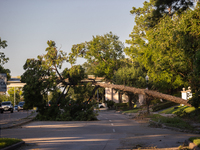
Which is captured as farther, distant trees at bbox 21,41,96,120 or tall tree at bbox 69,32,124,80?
tall tree at bbox 69,32,124,80

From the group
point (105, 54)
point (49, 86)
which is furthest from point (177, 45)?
point (105, 54)

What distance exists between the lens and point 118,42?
66250mm

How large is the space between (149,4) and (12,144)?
1830 inches

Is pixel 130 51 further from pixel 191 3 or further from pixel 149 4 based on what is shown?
pixel 191 3

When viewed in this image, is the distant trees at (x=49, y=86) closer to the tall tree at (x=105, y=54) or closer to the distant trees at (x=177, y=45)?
the distant trees at (x=177, y=45)

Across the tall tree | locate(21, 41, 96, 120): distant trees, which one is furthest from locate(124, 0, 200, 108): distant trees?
the tall tree

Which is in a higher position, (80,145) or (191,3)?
(191,3)

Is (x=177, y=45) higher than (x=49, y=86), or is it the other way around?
(x=177, y=45)

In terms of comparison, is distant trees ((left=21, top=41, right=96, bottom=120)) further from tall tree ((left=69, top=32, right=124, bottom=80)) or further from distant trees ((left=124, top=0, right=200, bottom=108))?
tall tree ((left=69, top=32, right=124, bottom=80))

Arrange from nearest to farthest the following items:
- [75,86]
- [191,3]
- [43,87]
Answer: [191,3], [43,87], [75,86]

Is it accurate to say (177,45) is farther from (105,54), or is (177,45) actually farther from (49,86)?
(105,54)

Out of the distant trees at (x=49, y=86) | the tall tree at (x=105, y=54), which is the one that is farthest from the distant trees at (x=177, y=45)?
the tall tree at (x=105, y=54)

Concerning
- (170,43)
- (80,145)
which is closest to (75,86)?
(170,43)

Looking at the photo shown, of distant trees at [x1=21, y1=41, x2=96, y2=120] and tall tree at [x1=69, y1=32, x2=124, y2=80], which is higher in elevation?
tall tree at [x1=69, y1=32, x2=124, y2=80]
